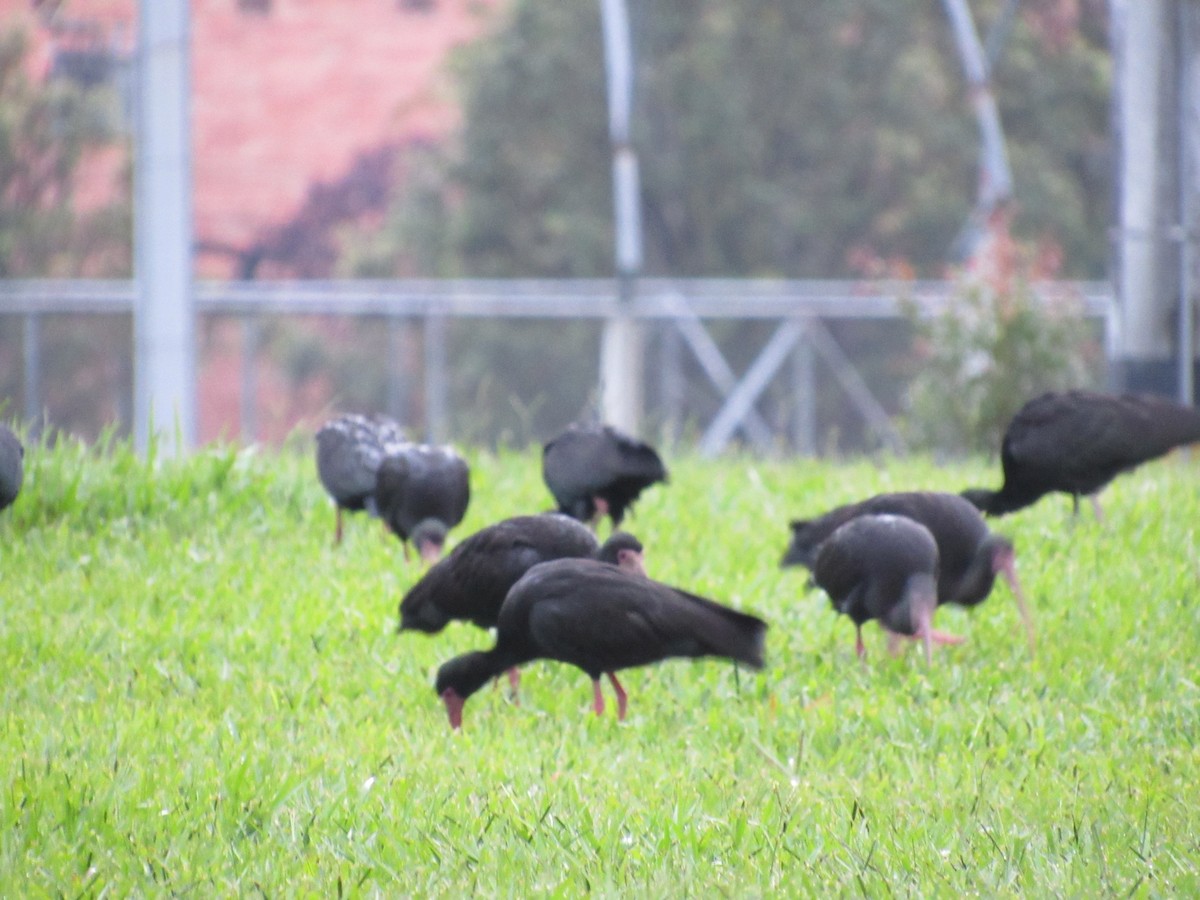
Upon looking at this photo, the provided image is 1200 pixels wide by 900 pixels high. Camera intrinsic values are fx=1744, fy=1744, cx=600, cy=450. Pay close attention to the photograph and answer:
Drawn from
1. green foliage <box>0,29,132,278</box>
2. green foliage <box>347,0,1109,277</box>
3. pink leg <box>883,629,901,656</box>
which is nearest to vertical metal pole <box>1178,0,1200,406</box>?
pink leg <box>883,629,901,656</box>

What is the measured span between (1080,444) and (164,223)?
450 centimetres

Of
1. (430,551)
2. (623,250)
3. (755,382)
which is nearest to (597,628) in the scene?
(430,551)

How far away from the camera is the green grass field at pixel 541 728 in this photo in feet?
13.1

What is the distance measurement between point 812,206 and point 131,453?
18.7 m

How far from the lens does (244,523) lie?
7.85 m

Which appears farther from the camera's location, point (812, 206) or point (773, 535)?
point (812, 206)

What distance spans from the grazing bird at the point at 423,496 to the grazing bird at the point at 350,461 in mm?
170

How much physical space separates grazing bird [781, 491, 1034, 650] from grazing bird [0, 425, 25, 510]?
9.92ft

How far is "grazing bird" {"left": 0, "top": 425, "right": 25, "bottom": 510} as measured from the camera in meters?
6.64

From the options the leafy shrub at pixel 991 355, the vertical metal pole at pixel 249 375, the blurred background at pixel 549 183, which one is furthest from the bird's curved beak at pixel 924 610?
the blurred background at pixel 549 183

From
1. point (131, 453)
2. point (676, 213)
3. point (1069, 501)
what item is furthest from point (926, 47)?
point (131, 453)

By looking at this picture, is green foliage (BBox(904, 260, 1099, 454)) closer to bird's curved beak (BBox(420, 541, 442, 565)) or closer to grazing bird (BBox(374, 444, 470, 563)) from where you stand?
grazing bird (BBox(374, 444, 470, 563))

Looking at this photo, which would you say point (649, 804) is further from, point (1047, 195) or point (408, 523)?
point (1047, 195)

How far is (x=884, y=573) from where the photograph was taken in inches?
227
